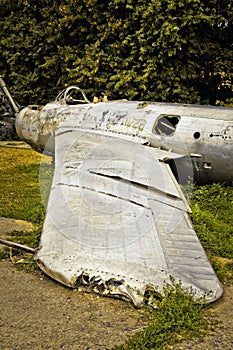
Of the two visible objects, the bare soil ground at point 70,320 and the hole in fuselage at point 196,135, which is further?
the hole in fuselage at point 196,135

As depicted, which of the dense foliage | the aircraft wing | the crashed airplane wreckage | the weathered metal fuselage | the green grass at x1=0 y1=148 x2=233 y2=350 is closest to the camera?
the green grass at x1=0 y1=148 x2=233 y2=350

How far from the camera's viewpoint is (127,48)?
20.9 metres

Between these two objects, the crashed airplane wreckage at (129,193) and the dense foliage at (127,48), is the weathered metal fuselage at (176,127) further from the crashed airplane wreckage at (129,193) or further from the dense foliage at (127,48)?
the dense foliage at (127,48)

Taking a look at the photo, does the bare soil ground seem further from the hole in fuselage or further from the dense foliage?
the dense foliage

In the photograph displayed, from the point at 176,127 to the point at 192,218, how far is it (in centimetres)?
258

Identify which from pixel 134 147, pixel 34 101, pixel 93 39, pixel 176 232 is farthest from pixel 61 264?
pixel 34 101

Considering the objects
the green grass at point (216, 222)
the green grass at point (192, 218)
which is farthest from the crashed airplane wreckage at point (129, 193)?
the green grass at point (216, 222)

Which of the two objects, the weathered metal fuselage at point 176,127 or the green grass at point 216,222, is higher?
the weathered metal fuselage at point 176,127

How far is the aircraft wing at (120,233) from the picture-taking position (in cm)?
554

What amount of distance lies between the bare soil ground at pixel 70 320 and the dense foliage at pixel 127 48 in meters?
14.8

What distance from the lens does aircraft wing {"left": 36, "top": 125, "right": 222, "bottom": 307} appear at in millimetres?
5535

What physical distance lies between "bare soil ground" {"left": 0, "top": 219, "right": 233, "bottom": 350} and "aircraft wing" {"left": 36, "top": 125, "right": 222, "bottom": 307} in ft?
0.85

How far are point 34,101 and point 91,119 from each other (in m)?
13.3

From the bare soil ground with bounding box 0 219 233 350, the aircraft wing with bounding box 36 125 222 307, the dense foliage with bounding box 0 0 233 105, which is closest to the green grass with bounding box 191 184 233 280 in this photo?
the aircraft wing with bounding box 36 125 222 307
